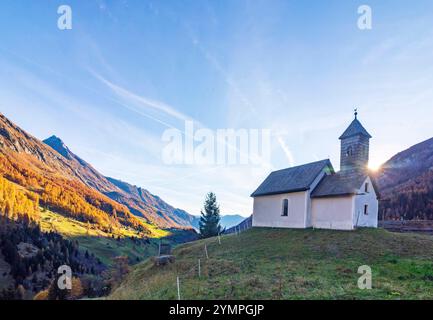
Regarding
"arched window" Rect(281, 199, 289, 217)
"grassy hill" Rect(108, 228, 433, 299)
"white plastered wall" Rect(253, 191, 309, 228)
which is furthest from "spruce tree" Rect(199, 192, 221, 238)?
"grassy hill" Rect(108, 228, 433, 299)

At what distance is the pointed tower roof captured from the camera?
99.6 ft

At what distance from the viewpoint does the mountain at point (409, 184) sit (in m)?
51.4

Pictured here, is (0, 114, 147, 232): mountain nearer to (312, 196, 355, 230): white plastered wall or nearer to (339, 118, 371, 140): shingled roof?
(312, 196, 355, 230): white plastered wall

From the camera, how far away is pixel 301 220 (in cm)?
3012

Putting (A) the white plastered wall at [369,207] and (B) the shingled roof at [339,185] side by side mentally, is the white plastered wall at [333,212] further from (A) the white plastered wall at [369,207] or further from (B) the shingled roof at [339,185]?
(A) the white plastered wall at [369,207]

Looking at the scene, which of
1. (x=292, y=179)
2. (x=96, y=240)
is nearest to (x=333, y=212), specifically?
(x=292, y=179)

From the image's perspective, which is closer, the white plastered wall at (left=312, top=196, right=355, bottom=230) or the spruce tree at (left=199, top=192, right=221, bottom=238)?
the white plastered wall at (left=312, top=196, right=355, bottom=230)

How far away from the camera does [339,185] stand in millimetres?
28438

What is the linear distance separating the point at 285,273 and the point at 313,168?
68.1 feet

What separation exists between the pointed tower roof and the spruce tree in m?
32.4
